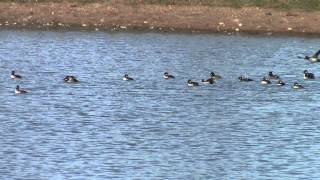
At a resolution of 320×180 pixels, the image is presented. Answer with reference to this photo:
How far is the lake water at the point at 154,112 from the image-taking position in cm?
2253

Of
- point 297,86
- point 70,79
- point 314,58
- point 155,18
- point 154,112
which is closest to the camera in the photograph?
point 154,112

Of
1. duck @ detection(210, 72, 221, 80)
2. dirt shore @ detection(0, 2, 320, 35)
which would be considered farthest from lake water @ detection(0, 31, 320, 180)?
dirt shore @ detection(0, 2, 320, 35)

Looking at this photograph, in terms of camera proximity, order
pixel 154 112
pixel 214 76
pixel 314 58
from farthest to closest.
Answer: pixel 314 58
pixel 214 76
pixel 154 112

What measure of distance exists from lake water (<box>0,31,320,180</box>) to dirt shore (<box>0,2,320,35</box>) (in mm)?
3520

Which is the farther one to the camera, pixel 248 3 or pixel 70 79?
pixel 248 3

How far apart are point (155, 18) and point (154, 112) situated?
76.0 ft

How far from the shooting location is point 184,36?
49.8 m

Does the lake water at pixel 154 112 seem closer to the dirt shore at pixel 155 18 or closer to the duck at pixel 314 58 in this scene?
the duck at pixel 314 58

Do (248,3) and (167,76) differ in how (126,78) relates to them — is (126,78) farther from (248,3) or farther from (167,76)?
(248,3)

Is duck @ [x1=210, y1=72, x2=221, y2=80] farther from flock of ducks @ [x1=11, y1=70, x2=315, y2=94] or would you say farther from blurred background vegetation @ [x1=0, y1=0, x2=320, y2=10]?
blurred background vegetation @ [x1=0, y1=0, x2=320, y2=10]

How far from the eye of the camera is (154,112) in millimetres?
29391

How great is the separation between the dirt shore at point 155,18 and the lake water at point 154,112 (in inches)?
139

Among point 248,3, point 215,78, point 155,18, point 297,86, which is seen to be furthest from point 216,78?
point 248,3

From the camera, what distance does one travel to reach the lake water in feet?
73.9
